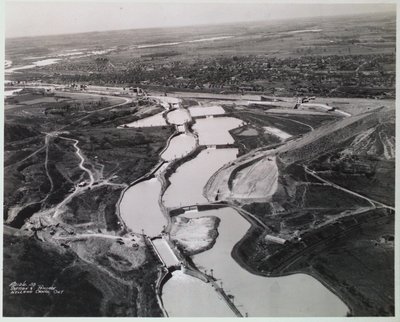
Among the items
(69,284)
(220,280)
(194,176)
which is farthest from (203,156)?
A: (69,284)

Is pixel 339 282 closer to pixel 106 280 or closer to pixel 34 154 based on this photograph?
pixel 106 280

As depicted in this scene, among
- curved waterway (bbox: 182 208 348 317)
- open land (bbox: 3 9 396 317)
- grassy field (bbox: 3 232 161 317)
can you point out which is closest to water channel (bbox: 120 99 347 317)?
curved waterway (bbox: 182 208 348 317)

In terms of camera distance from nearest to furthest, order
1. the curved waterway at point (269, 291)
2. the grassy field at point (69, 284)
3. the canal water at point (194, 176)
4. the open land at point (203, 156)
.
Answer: the grassy field at point (69, 284), the curved waterway at point (269, 291), the open land at point (203, 156), the canal water at point (194, 176)

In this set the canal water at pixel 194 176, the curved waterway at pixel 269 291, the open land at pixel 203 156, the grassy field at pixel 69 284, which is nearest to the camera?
the grassy field at pixel 69 284

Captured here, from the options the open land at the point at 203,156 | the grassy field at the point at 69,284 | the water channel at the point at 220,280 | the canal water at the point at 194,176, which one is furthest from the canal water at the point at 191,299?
the canal water at the point at 194,176

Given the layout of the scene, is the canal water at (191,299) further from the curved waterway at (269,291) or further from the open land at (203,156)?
the curved waterway at (269,291)

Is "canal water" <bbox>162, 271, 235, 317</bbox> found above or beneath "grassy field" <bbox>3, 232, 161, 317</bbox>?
beneath

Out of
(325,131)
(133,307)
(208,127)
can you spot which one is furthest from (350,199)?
(208,127)

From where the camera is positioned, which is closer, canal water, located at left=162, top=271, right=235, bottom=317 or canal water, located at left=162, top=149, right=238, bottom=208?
canal water, located at left=162, top=271, right=235, bottom=317

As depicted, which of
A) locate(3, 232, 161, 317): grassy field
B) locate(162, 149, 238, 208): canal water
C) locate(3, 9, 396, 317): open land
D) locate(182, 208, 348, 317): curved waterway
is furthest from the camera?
locate(162, 149, 238, 208): canal water

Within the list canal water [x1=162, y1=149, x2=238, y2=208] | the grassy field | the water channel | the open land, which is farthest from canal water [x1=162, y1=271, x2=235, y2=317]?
canal water [x1=162, y1=149, x2=238, y2=208]

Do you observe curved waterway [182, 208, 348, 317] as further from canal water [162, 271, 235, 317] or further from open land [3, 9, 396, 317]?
canal water [162, 271, 235, 317]

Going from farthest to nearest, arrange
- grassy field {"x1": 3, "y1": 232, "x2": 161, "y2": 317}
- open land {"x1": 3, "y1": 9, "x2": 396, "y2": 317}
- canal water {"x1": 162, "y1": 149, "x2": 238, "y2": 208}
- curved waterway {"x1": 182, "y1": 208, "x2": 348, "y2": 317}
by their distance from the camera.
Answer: canal water {"x1": 162, "y1": 149, "x2": 238, "y2": 208} < open land {"x1": 3, "y1": 9, "x2": 396, "y2": 317} < curved waterway {"x1": 182, "y1": 208, "x2": 348, "y2": 317} < grassy field {"x1": 3, "y1": 232, "x2": 161, "y2": 317}
